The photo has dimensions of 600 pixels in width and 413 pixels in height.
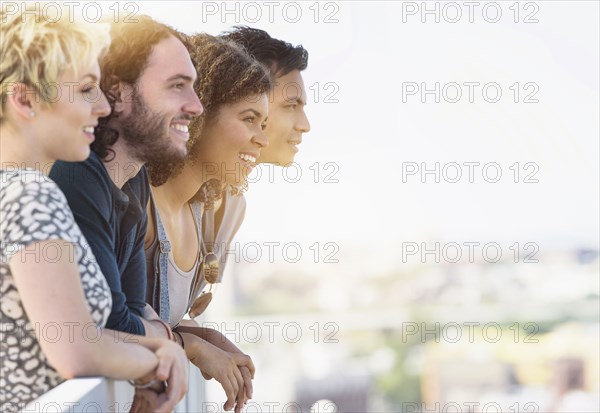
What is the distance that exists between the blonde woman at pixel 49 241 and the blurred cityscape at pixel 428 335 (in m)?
36.8

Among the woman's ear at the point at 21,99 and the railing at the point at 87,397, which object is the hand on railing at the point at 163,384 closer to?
the railing at the point at 87,397

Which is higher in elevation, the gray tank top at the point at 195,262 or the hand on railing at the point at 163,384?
the gray tank top at the point at 195,262

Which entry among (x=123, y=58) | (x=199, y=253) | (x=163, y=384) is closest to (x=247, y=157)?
(x=199, y=253)

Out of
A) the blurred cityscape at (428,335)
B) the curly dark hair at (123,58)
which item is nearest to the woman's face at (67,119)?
the curly dark hair at (123,58)

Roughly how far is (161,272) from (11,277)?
0.51m

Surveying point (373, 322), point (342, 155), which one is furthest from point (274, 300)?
point (342, 155)

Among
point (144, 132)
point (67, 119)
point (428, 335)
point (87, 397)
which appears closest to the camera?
point (87, 397)

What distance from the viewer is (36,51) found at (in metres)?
Answer: 1.06

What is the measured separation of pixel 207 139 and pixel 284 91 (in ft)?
1.17

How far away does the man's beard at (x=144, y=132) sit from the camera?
129 cm

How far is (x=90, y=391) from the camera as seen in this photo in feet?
3.20

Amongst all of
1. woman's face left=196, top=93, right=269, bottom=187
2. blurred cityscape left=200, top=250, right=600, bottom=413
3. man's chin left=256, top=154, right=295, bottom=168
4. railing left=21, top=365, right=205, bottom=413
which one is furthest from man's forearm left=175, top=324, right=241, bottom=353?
blurred cityscape left=200, top=250, right=600, bottom=413

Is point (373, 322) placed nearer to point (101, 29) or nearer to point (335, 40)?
point (335, 40)

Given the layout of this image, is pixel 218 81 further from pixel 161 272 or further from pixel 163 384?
pixel 163 384
